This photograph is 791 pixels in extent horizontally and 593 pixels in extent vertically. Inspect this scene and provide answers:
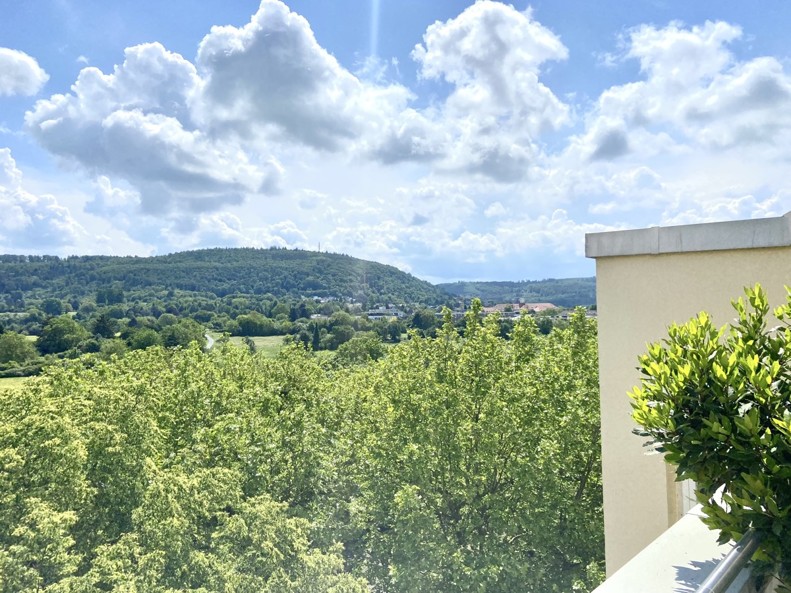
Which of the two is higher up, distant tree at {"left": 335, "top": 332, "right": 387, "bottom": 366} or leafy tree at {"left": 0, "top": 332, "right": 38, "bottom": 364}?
leafy tree at {"left": 0, "top": 332, "right": 38, "bottom": 364}

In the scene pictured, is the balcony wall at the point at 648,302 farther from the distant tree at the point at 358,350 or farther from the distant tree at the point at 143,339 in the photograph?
the distant tree at the point at 143,339

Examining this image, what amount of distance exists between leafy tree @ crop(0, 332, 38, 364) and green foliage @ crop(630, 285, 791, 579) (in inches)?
910

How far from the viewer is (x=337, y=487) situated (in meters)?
12.2

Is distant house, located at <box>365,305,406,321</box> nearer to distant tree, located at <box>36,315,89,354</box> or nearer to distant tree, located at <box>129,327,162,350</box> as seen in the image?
distant tree, located at <box>129,327,162,350</box>

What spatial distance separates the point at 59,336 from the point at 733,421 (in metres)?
25.1

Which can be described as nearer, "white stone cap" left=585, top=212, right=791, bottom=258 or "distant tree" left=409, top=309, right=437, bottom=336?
"white stone cap" left=585, top=212, right=791, bottom=258

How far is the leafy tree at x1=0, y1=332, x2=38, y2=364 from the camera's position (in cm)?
1899

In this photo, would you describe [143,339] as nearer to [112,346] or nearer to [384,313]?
[112,346]

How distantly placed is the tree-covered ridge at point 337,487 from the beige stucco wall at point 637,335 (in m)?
4.11

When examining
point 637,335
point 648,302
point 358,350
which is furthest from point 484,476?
point 358,350

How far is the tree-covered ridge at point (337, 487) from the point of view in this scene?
352 inches

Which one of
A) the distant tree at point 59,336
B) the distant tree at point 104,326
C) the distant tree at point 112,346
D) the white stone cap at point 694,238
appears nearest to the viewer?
the white stone cap at point 694,238

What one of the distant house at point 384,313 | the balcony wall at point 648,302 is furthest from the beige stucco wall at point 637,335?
the distant house at point 384,313

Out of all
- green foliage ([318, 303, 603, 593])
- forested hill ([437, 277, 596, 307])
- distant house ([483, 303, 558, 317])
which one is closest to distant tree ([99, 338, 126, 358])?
green foliage ([318, 303, 603, 593])
